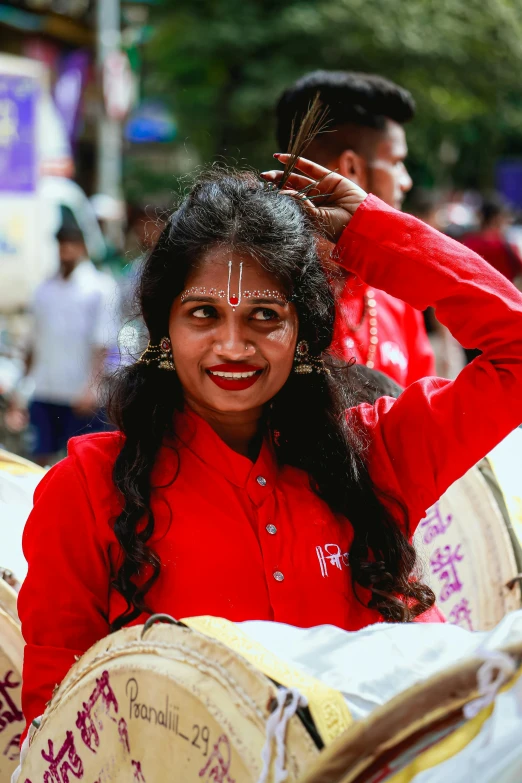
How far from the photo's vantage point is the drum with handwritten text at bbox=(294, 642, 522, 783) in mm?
1214

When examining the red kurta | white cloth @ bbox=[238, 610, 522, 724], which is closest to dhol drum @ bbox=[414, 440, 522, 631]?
the red kurta

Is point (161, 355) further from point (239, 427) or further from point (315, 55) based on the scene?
point (315, 55)

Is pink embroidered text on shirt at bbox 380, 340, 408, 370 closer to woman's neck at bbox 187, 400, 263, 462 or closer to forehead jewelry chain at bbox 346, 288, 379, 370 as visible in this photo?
forehead jewelry chain at bbox 346, 288, 379, 370

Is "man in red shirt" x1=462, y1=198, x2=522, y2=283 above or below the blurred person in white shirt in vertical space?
above

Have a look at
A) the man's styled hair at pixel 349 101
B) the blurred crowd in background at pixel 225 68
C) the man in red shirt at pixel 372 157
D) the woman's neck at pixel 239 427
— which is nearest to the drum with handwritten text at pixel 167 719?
the woman's neck at pixel 239 427

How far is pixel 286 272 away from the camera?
6.64 ft

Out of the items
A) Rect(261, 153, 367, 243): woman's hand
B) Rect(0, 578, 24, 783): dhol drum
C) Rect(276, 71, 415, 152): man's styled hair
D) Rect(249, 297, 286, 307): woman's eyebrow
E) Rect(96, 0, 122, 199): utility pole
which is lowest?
Rect(0, 578, 24, 783): dhol drum

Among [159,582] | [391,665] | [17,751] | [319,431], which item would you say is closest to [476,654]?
[391,665]

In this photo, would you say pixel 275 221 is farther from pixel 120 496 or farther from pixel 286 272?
pixel 120 496

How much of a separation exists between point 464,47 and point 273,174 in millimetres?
17099

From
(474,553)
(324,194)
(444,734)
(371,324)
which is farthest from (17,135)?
(444,734)

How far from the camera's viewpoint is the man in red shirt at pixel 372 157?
3.35 metres

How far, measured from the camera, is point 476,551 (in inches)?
118

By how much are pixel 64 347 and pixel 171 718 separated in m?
5.06
